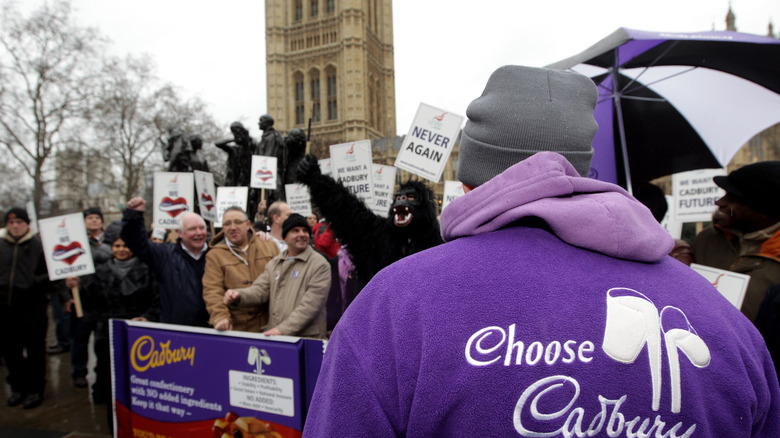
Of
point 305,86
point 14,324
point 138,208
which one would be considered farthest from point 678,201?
point 305,86

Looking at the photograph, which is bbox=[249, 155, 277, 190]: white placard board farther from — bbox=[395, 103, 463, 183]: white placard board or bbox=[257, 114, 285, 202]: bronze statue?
bbox=[395, 103, 463, 183]: white placard board

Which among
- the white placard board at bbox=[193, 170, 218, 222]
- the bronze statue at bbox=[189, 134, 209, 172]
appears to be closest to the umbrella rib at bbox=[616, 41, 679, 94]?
the white placard board at bbox=[193, 170, 218, 222]

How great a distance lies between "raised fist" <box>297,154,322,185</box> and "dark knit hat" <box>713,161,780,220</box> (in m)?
2.89

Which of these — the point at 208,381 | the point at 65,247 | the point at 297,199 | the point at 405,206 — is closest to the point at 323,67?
the point at 297,199

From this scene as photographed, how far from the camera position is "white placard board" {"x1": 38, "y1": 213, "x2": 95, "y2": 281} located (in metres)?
5.20

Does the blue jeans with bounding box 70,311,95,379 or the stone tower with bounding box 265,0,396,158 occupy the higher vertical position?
the stone tower with bounding box 265,0,396,158

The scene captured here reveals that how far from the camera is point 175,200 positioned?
6102mm

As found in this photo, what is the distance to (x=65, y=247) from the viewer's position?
525 cm

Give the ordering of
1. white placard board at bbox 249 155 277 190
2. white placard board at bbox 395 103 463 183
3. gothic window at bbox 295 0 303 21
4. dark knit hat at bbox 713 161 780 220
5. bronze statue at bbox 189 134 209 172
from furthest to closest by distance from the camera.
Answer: gothic window at bbox 295 0 303 21, bronze statue at bbox 189 134 209 172, white placard board at bbox 249 155 277 190, white placard board at bbox 395 103 463 183, dark knit hat at bbox 713 161 780 220

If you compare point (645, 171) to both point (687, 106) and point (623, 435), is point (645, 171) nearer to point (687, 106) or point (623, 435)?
point (687, 106)

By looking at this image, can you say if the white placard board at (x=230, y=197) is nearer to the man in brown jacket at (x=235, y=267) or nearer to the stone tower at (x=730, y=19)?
the man in brown jacket at (x=235, y=267)

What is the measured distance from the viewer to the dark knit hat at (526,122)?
1050 millimetres

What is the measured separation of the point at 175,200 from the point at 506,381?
602cm

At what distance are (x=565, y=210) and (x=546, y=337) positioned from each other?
0.24 meters
